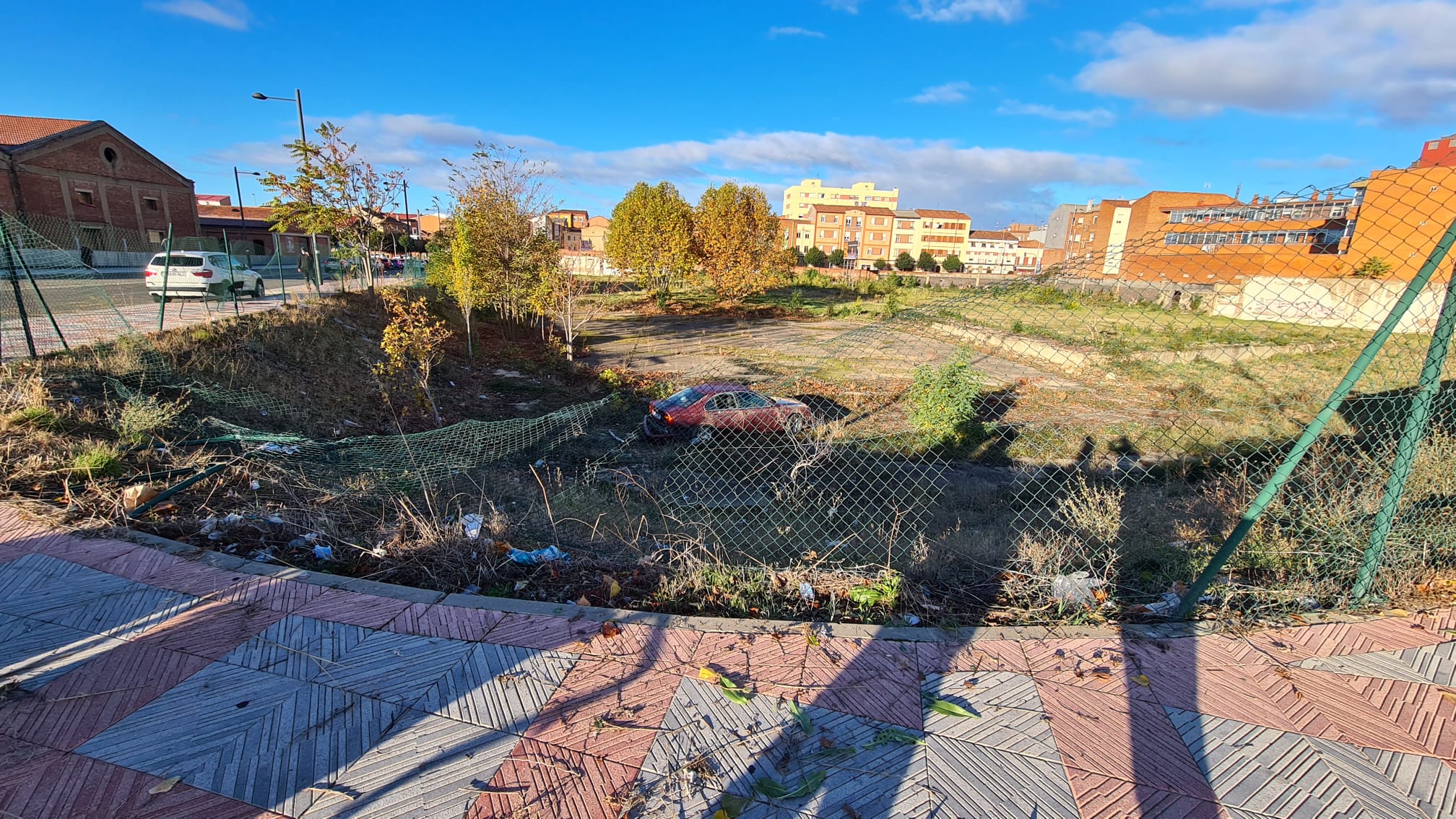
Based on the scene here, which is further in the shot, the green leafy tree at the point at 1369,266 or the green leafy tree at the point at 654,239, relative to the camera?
the green leafy tree at the point at 654,239

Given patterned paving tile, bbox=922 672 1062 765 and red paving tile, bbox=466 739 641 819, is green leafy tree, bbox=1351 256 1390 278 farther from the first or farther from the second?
red paving tile, bbox=466 739 641 819

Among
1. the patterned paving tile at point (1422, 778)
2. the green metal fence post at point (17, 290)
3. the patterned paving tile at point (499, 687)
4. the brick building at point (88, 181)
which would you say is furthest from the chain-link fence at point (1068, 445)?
the brick building at point (88, 181)

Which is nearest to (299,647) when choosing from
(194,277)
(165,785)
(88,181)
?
(165,785)

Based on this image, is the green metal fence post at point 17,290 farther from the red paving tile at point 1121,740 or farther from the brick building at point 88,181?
the brick building at point 88,181

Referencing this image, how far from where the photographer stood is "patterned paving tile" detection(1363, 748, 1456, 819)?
207cm

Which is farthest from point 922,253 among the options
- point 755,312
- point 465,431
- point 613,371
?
point 465,431

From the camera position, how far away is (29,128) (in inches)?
1315

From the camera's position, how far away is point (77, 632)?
9.48 feet

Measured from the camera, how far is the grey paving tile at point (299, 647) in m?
2.71

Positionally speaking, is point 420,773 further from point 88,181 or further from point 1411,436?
point 88,181

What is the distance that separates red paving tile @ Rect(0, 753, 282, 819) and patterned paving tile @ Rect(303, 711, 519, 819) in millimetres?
216

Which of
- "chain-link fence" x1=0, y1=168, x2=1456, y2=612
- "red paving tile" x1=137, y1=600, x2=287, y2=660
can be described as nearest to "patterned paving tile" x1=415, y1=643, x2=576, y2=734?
"red paving tile" x1=137, y1=600, x2=287, y2=660

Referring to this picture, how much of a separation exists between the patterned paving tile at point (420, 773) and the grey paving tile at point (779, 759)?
597 mm

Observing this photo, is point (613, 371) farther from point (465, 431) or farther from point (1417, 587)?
point (1417, 587)
